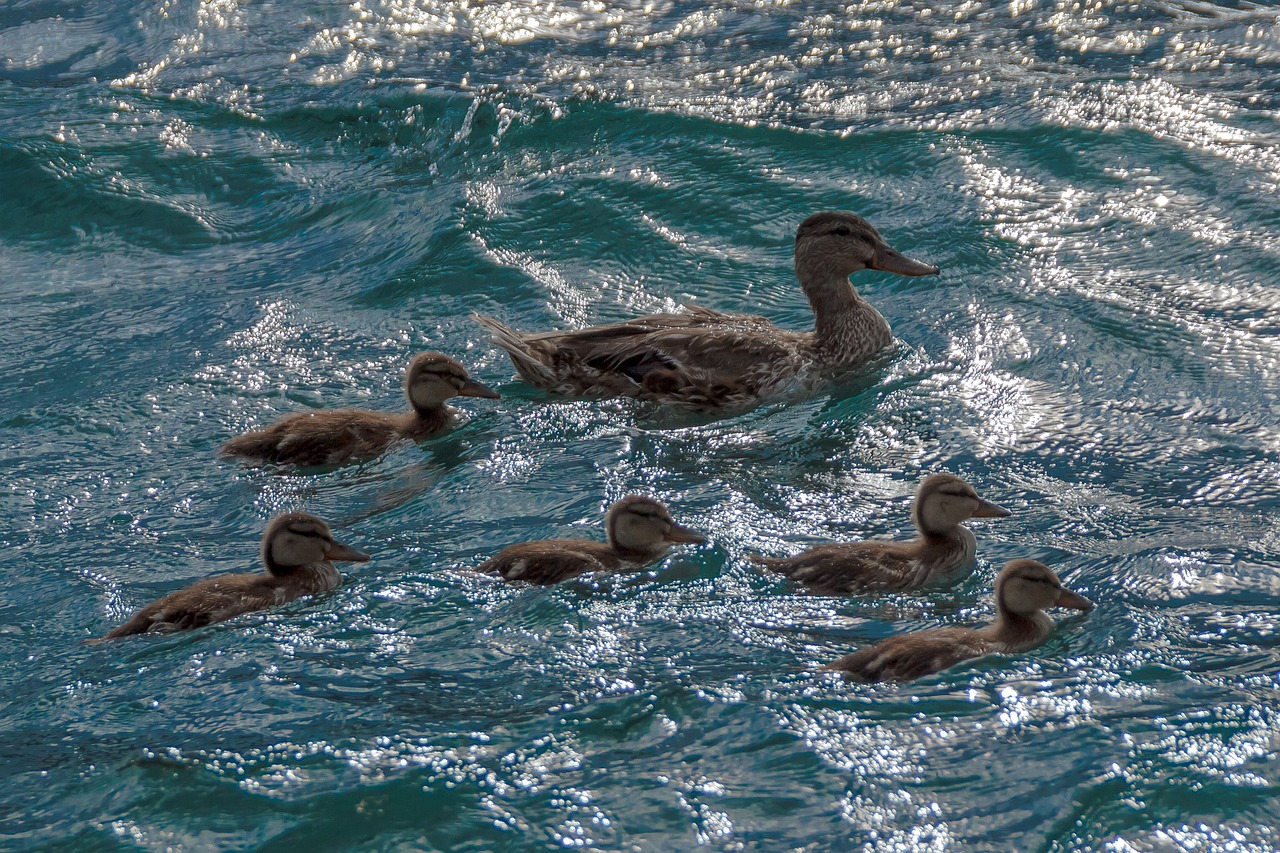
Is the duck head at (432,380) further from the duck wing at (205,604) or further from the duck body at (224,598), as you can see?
the duck wing at (205,604)

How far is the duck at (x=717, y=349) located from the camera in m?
8.47

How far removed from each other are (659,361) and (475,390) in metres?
1.04

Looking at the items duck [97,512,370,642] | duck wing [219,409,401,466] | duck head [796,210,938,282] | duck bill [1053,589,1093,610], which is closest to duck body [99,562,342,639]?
duck [97,512,370,642]

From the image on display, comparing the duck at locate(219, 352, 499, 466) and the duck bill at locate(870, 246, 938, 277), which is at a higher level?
the duck bill at locate(870, 246, 938, 277)

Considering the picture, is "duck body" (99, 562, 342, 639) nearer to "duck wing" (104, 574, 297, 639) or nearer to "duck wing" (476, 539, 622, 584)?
"duck wing" (104, 574, 297, 639)

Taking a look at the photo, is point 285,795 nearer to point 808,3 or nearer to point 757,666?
point 757,666

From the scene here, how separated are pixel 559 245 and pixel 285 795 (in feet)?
20.1

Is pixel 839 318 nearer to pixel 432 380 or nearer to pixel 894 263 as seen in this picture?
pixel 894 263

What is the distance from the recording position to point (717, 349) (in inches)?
336

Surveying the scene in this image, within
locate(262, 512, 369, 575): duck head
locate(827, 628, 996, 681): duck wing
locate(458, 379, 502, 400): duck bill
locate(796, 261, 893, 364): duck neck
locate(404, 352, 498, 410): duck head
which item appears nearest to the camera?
locate(827, 628, 996, 681): duck wing

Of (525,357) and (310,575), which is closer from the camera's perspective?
(310,575)

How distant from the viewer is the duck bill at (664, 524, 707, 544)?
6605 mm

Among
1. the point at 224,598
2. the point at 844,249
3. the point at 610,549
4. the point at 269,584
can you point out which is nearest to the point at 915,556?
the point at 610,549

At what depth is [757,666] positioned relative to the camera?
573 cm
